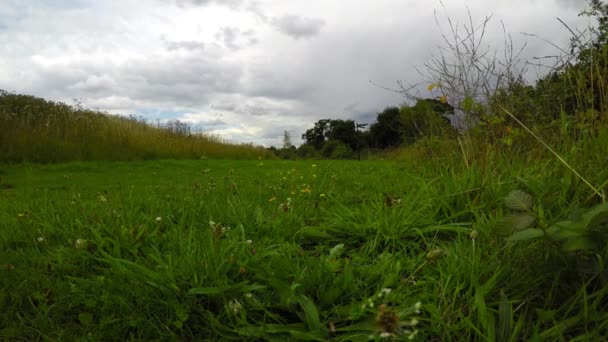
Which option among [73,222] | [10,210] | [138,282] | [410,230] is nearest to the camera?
[138,282]

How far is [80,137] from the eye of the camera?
12328mm

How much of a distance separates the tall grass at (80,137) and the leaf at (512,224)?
11.7m

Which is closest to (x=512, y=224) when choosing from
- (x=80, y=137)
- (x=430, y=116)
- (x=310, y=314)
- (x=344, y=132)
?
(x=310, y=314)

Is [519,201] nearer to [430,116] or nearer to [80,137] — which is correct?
[430,116]

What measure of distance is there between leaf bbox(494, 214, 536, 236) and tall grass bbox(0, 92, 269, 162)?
11.7 meters

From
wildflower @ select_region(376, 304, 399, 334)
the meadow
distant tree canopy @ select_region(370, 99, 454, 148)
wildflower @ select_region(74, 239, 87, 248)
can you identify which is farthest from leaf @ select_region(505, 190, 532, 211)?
wildflower @ select_region(74, 239, 87, 248)

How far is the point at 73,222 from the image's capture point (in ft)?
8.91

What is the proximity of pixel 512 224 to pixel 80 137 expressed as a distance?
13.6m

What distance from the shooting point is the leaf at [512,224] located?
137 cm

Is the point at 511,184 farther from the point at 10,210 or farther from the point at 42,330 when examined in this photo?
the point at 10,210

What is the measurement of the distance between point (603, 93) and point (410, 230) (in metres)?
1.52

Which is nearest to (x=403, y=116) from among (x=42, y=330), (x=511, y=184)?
(x=511, y=184)

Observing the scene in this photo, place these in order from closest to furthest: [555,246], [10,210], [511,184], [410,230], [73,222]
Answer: [555,246]
[410,230]
[511,184]
[73,222]
[10,210]

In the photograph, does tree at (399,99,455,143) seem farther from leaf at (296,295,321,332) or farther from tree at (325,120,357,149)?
tree at (325,120,357,149)
